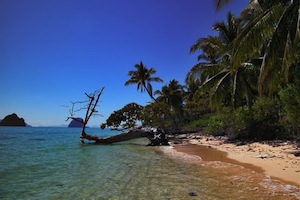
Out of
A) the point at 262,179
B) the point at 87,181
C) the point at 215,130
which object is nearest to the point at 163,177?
the point at 87,181

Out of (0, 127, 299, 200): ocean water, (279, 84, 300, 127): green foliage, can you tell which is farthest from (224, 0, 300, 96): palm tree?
(0, 127, 299, 200): ocean water

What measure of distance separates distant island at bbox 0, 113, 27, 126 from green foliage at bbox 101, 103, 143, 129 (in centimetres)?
12889

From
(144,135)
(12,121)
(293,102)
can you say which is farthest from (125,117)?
(12,121)

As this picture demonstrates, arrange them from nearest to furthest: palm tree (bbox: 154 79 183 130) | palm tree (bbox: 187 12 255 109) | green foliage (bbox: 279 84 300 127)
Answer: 1. green foliage (bbox: 279 84 300 127)
2. palm tree (bbox: 187 12 255 109)
3. palm tree (bbox: 154 79 183 130)

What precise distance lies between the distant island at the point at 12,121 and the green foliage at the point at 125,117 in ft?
423

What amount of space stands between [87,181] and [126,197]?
2.49m

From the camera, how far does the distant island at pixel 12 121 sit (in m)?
140

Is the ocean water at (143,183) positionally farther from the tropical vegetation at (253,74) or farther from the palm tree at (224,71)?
the palm tree at (224,71)

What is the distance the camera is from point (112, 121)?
101 feet

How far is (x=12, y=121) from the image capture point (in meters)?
142

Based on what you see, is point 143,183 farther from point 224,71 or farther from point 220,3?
point 224,71

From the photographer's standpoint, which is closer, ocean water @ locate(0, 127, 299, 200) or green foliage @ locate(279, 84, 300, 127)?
ocean water @ locate(0, 127, 299, 200)

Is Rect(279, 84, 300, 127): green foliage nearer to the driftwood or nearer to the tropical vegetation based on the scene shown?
the tropical vegetation

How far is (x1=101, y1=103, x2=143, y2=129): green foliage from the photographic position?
101ft
